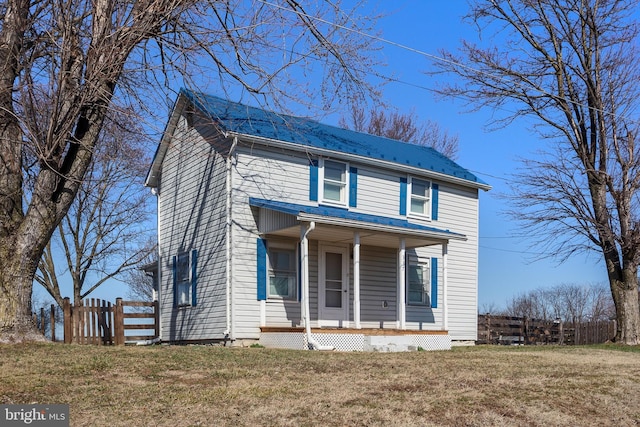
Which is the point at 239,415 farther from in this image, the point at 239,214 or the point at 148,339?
the point at 148,339

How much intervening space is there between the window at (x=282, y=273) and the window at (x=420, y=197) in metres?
4.43

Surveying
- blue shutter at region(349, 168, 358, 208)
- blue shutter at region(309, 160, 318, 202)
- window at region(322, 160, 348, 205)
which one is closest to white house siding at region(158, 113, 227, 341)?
blue shutter at region(309, 160, 318, 202)

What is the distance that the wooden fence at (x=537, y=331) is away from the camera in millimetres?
27844

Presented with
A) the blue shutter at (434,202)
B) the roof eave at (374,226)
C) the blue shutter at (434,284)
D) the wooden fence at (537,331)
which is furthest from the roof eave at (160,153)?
the wooden fence at (537,331)

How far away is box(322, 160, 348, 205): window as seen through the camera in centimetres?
1842

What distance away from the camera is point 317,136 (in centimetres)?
1889

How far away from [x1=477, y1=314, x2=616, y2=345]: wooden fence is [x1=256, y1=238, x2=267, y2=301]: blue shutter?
43.9 ft

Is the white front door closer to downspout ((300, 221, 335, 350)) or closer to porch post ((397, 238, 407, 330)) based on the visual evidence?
porch post ((397, 238, 407, 330))

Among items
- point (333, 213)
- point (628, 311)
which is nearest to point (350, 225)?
point (333, 213)

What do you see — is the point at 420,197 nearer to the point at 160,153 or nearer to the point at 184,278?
the point at 184,278

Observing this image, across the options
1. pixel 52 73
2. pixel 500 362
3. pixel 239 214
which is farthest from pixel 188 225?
pixel 500 362

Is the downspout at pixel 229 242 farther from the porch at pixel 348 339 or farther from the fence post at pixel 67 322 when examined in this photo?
the fence post at pixel 67 322

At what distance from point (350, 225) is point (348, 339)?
2553 millimetres

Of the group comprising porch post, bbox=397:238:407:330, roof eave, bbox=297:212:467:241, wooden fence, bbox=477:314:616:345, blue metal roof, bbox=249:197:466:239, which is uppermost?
blue metal roof, bbox=249:197:466:239
